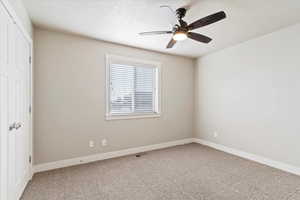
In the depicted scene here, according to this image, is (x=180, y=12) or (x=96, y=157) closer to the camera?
(x=180, y=12)

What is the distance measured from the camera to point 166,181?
2.41 metres

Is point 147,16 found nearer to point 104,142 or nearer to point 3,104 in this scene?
point 3,104

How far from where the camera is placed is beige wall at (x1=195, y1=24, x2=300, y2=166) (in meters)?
2.73

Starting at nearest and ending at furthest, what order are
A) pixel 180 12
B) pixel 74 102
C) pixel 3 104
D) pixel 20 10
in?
pixel 3 104 → pixel 20 10 → pixel 180 12 → pixel 74 102

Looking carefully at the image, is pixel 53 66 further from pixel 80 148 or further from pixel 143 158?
pixel 143 158

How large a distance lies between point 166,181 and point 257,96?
2472 millimetres

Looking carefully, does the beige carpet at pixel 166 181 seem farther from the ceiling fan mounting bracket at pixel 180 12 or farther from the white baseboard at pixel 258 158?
the ceiling fan mounting bracket at pixel 180 12

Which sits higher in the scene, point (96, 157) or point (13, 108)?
point (13, 108)

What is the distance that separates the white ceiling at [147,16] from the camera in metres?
2.07

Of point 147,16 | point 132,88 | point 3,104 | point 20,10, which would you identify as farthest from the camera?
point 132,88

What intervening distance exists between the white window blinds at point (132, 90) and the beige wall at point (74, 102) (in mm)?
241

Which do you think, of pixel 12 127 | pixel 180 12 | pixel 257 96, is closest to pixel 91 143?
pixel 12 127

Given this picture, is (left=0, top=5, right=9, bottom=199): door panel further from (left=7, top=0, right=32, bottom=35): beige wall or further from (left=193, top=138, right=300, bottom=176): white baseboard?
(left=193, top=138, right=300, bottom=176): white baseboard

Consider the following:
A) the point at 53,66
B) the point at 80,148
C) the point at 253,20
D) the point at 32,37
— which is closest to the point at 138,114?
the point at 80,148
